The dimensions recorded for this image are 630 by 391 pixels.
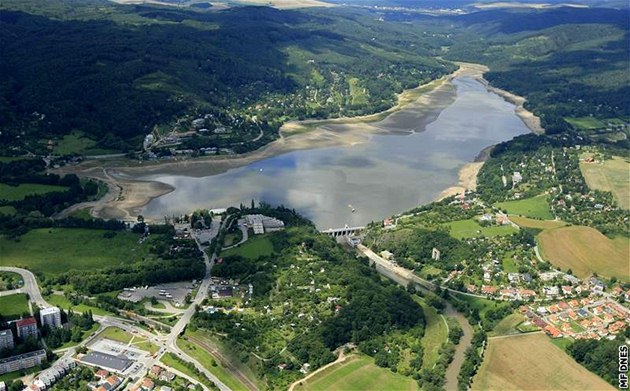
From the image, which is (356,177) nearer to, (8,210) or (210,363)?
(8,210)

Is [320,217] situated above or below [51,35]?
below

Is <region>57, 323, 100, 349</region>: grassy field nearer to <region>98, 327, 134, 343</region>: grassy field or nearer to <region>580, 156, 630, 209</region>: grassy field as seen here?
<region>98, 327, 134, 343</region>: grassy field

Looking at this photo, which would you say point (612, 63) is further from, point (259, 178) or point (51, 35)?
point (51, 35)

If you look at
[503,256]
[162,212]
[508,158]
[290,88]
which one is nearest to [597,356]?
[503,256]

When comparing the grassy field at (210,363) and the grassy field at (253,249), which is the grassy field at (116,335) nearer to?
the grassy field at (210,363)

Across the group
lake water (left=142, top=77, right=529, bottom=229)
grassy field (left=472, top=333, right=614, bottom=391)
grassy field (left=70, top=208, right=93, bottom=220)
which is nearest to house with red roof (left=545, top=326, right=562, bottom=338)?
grassy field (left=472, top=333, right=614, bottom=391)

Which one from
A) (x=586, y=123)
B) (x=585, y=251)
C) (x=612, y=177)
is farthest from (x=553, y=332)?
(x=586, y=123)

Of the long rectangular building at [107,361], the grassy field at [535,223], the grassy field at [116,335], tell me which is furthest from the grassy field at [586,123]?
the long rectangular building at [107,361]

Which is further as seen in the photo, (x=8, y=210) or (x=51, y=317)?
(x=8, y=210)
